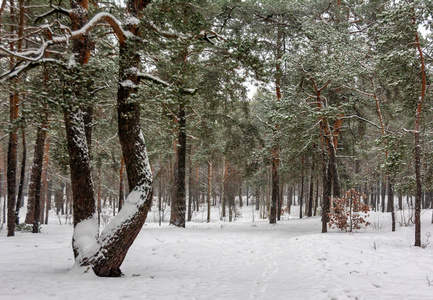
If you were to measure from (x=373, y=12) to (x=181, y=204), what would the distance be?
534 inches

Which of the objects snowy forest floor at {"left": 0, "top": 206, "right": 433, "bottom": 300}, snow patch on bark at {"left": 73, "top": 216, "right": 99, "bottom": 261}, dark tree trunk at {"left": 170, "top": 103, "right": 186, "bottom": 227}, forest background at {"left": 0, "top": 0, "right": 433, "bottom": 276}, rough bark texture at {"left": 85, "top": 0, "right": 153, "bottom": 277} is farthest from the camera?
dark tree trunk at {"left": 170, "top": 103, "right": 186, "bottom": 227}

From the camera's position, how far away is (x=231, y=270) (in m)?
7.35

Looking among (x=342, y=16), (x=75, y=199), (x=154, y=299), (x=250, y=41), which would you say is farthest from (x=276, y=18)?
(x=154, y=299)

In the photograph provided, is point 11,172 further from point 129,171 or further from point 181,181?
point 129,171

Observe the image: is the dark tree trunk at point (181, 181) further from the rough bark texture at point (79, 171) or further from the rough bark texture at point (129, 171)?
the rough bark texture at point (79, 171)

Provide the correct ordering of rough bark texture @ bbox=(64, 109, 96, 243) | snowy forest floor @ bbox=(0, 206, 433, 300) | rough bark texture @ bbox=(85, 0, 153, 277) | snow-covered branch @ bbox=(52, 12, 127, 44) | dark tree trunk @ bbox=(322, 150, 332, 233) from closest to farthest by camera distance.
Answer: snowy forest floor @ bbox=(0, 206, 433, 300)
snow-covered branch @ bbox=(52, 12, 127, 44)
rough bark texture @ bbox=(85, 0, 153, 277)
rough bark texture @ bbox=(64, 109, 96, 243)
dark tree trunk @ bbox=(322, 150, 332, 233)

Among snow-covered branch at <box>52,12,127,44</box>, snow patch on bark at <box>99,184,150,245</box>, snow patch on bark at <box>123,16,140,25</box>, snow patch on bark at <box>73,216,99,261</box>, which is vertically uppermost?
snow patch on bark at <box>123,16,140,25</box>

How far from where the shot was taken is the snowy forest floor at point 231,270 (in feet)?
16.4

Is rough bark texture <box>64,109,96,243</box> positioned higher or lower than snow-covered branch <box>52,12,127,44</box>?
lower

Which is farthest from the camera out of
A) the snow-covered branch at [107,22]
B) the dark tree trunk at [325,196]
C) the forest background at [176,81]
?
the dark tree trunk at [325,196]

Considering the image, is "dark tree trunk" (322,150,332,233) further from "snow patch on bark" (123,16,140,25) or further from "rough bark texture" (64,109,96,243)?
"rough bark texture" (64,109,96,243)

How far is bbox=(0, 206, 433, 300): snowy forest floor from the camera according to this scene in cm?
499

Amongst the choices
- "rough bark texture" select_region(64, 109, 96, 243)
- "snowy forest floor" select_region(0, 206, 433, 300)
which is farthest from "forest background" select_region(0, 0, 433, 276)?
"snowy forest floor" select_region(0, 206, 433, 300)

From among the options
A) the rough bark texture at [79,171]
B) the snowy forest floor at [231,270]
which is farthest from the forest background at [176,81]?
the snowy forest floor at [231,270]
